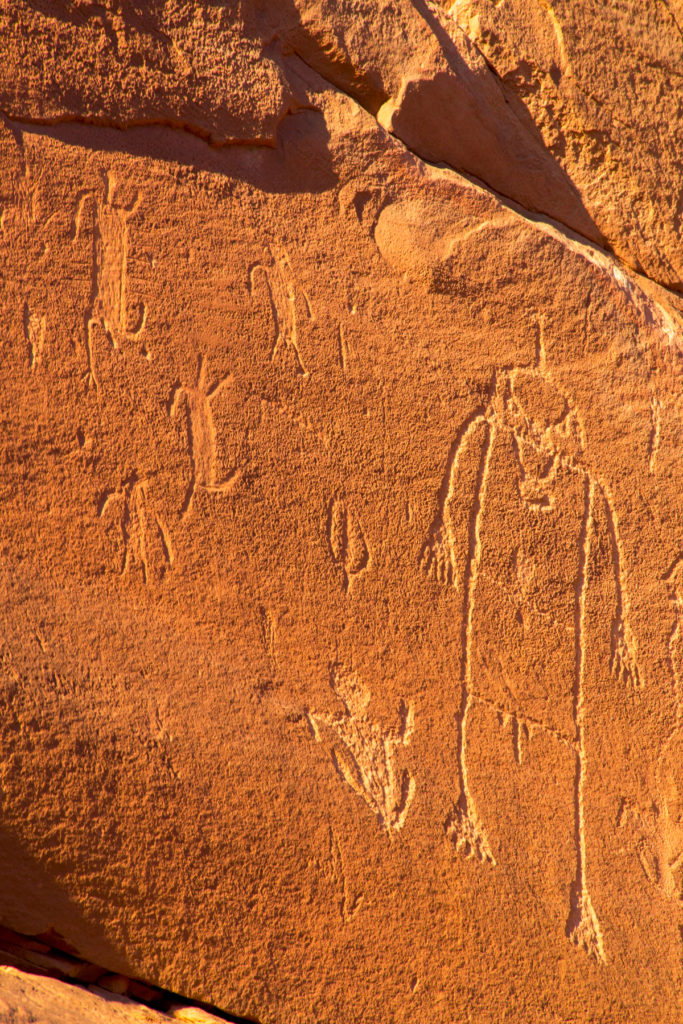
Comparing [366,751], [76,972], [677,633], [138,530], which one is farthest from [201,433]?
[677,633]

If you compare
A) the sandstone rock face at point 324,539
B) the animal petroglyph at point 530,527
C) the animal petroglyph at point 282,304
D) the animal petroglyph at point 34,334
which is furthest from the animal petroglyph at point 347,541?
the animal petroglyph at point 34,334

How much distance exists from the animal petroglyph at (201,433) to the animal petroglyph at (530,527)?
0.54 metres

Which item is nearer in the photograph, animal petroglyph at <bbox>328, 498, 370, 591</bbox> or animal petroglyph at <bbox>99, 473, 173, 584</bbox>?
animal petroglyph at <bbox>99, 473, 173, 584</bbox>

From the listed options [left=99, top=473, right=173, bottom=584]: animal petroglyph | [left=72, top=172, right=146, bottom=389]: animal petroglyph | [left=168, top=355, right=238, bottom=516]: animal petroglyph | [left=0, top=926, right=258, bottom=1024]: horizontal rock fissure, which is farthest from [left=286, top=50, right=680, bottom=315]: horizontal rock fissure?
[left=0, top=926, right=258, bottom=1024]: horizontal rock fissure

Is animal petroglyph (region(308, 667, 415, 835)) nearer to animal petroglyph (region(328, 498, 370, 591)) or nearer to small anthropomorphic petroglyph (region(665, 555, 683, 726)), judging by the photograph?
animal petroglyph (region(328, 498, 370, 591))

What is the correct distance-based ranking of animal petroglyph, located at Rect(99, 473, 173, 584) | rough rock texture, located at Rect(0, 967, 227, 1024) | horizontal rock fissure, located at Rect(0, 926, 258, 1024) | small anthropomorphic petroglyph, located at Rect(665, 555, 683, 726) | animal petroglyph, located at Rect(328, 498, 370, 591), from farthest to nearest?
1. small anthropomorphic petroglyph, located at Rect(665, 555, 683, 726)
2. animal petroglyph, located at Rect(328, 498, 370, 591)
3. animal petroglyph, located at Rect(99, 473, 173, 584)
4. horizontal rock fissure, located at Rect(0, 926, 258, 1024)
5. rough rock texture, located at Rect(0, 967, 227, 1024)

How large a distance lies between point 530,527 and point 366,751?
2.36 feet

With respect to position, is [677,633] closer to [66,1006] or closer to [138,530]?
[138,530]

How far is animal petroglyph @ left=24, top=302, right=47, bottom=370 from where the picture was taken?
2.06 metres

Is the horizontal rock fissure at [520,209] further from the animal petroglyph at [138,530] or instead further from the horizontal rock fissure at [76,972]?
the horizontal rock fissure at [76,972]

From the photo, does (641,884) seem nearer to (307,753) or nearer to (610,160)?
(307,753)

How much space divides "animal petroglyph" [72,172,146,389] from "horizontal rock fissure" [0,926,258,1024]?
1.24 meters

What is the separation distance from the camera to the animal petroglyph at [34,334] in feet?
6.75

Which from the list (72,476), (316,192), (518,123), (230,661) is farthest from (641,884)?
(518,123)
